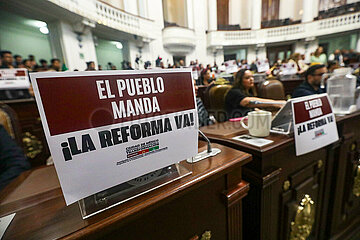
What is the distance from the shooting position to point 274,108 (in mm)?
1237

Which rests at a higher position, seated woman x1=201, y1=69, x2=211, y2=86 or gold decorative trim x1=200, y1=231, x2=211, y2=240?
seated woman x1=201, y1=69, x2=211, y2=86

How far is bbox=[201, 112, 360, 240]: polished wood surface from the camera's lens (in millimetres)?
529

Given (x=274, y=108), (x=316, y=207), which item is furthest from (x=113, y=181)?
(x=274, y=108)

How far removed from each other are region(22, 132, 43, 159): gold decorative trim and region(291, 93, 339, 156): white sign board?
1861 mm

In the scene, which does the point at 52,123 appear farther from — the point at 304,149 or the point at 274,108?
the point at 274,108

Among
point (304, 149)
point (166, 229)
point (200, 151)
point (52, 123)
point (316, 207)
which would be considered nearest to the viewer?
point (52, 123)

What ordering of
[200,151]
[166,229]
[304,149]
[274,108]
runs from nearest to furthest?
[166,229], [200,151], [304,149], [274,108]

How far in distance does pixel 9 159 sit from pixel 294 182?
1106 millimetres

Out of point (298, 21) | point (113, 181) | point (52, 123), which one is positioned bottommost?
point (113, 181)

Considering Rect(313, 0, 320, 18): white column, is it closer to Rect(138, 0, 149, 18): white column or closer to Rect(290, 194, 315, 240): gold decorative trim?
Rect(138, 0, 149, 18): white column

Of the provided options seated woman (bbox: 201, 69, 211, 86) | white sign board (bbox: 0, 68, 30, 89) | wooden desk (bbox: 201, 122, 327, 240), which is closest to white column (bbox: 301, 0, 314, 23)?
seated woman (bbox: 201, 69, 211, 86)

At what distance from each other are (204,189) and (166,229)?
0.11m

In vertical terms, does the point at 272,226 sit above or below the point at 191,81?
below

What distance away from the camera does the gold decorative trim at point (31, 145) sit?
4.54 ft
